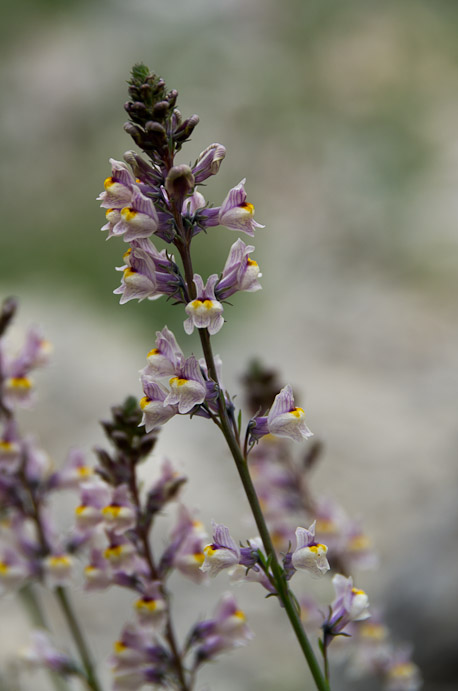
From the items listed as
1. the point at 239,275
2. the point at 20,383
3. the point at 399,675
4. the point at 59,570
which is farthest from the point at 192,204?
the point at 399,675

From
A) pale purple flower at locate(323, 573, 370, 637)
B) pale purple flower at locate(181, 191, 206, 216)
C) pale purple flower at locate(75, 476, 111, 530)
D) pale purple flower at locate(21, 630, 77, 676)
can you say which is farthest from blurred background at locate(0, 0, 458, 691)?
pale purple flower at locate(181, 191, 206, 216)

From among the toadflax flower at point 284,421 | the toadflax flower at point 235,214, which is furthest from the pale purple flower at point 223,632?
the toadflax flower at point 235,214

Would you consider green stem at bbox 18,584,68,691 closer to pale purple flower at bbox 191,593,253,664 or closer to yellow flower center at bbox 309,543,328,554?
pale purple flower at bbox 191,593,253,664

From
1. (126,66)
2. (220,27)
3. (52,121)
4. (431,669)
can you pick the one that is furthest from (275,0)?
(431,669)

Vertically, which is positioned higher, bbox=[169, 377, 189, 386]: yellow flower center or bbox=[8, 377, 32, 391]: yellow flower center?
bbox=[8, 377, 32, 391]: yellow flower center

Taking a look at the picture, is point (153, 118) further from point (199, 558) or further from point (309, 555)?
point (199, 558)

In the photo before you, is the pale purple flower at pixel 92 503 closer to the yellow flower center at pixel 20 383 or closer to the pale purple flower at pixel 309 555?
the yellow flower center at pixel 20 383
